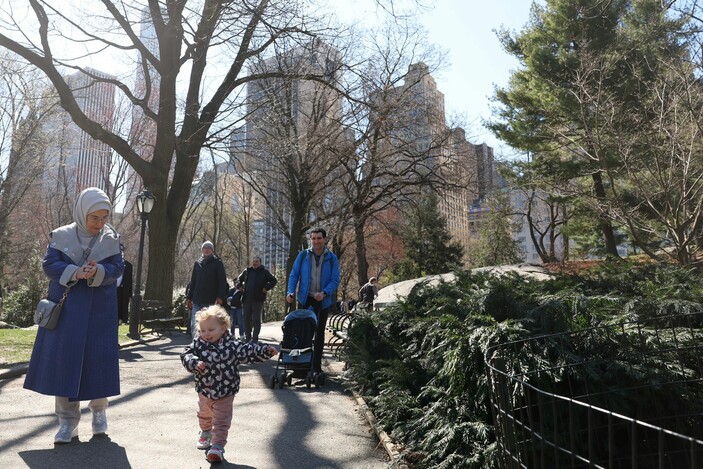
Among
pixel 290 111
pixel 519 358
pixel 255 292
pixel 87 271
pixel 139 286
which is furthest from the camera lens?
pixel 290 111

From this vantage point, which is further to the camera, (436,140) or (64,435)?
(436,140)

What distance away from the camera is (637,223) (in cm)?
1262

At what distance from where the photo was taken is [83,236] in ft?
16.2

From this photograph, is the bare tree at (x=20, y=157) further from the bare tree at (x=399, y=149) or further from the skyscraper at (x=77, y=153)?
the bare tree at (x=399, y=149)

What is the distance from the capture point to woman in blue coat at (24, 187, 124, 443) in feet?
Result: 15.0

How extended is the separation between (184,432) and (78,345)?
126cm

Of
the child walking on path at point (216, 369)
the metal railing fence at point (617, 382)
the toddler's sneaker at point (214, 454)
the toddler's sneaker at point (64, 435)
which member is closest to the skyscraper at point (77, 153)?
the toddler's sneaker at point (64, 435)

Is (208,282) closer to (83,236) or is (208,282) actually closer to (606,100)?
(83,236)

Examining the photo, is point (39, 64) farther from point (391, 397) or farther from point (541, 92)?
point (541, 92)

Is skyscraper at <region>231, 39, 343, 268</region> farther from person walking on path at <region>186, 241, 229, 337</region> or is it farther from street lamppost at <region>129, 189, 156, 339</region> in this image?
person walking on path at <region>186, 241, 229, 337</region>

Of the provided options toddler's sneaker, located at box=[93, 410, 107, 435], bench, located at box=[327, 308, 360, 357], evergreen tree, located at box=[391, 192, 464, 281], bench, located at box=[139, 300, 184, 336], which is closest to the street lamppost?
bench, located at box=[139, 300, 184, 336]

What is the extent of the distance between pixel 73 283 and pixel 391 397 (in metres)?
2.82

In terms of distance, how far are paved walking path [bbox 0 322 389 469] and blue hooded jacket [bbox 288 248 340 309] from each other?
49.9 inches

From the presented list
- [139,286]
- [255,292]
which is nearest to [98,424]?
[255,292]
